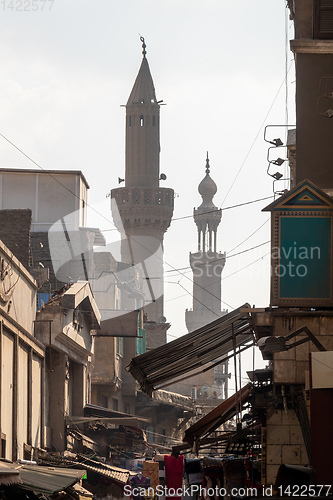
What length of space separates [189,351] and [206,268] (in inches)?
3061

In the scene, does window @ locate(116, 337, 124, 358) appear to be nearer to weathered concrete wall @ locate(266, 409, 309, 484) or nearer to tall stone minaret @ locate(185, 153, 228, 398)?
weathered concrete wall @ locate(266, 409, 309, 484)

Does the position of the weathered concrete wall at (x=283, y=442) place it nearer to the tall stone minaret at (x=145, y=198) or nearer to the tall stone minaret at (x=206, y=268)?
the tall stone minaret at (x=145, y=198)

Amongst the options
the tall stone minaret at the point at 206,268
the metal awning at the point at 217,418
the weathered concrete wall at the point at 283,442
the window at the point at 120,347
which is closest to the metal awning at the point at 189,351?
the metal awning at the point at 217,418

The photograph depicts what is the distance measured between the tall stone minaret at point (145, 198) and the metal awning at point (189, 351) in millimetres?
52624

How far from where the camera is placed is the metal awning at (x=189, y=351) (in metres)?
13.2

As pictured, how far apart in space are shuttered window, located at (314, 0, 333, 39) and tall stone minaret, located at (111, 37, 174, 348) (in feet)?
167

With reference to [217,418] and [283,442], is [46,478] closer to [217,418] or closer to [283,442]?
[217,418]

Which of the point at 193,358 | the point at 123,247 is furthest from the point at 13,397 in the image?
the point at 123,247

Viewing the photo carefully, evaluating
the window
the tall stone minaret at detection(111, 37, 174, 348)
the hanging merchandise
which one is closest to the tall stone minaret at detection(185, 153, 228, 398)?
the tall stone minaret at detection(111, 37, 174, 348)

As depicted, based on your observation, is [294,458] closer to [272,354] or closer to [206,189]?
[272,354]

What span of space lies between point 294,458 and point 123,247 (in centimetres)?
5634

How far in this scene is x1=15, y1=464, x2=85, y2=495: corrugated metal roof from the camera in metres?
12.1

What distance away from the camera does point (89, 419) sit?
24109 millimetres

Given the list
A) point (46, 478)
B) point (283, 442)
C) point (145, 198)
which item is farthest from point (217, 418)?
point (145, 198)
